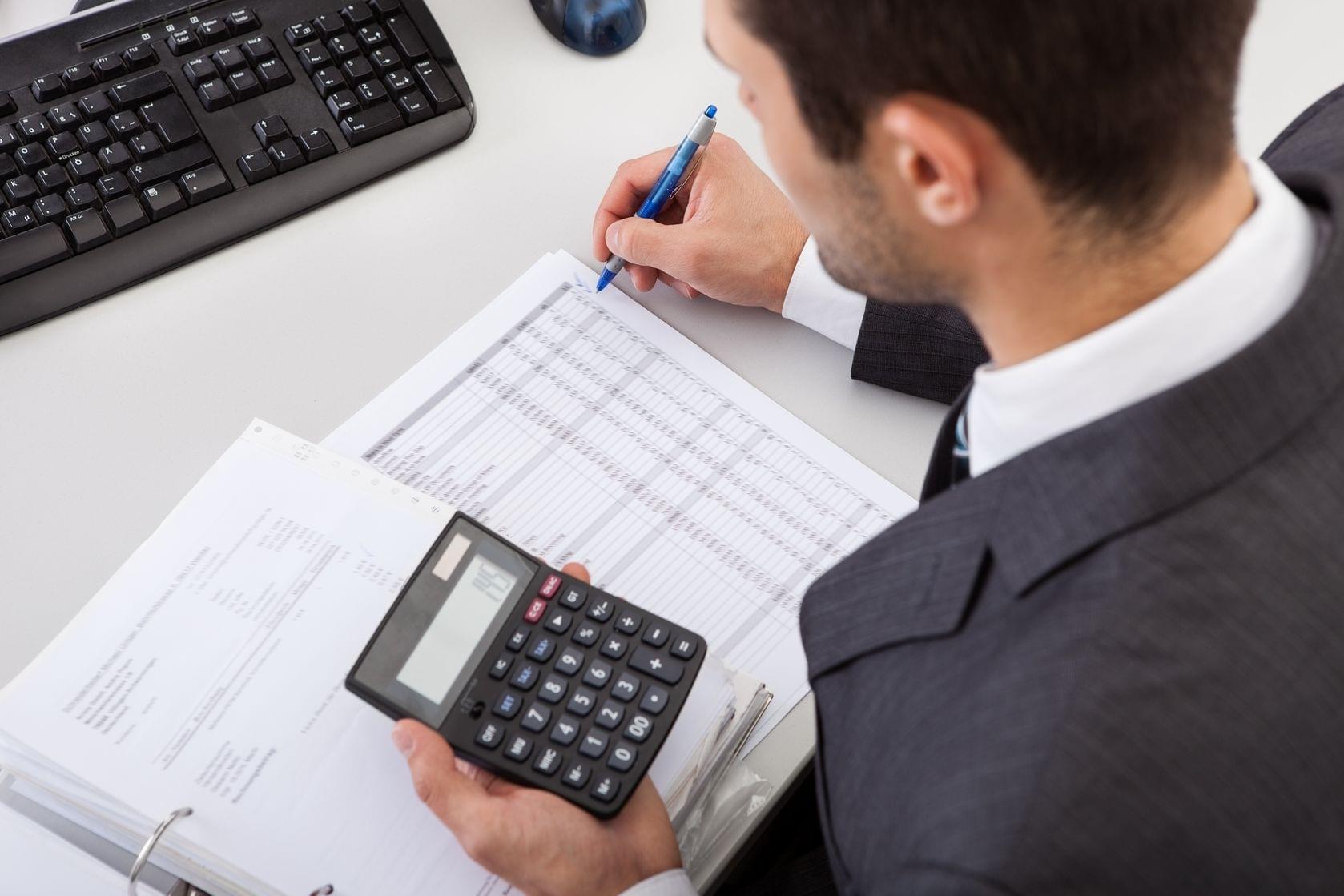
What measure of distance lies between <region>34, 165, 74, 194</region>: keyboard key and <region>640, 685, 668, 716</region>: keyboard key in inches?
19.7

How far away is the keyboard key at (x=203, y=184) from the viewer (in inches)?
29.7

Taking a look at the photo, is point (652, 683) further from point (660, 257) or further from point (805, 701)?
point (660, 257)

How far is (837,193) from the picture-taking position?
546 mm

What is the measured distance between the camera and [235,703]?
59 cm

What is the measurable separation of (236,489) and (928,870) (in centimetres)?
43

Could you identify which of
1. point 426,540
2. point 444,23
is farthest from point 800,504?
point 444,23

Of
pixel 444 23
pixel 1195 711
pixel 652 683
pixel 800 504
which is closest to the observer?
pixel 1195 711

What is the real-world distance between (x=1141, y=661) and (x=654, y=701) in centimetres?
24

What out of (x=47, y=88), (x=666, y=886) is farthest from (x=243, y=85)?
(x=666, y=886)

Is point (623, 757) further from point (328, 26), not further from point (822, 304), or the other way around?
point (328, 26)

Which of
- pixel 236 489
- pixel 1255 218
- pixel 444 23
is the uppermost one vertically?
pixel 444 23

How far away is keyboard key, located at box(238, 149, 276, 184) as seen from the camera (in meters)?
0.77

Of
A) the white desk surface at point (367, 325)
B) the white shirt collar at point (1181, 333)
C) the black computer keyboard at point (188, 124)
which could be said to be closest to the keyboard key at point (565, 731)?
the white desk surface at point (367, 325)

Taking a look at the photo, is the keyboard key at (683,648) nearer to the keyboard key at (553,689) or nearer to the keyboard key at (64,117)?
the keyboard key at (553,689)
